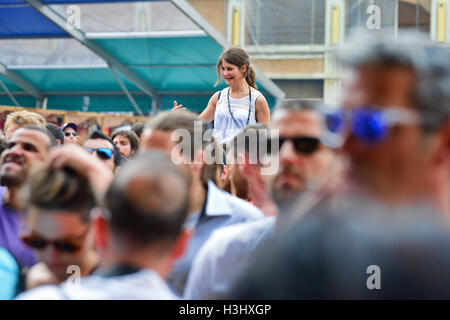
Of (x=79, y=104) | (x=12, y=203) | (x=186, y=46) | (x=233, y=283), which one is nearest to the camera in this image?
(x=233, y=283)

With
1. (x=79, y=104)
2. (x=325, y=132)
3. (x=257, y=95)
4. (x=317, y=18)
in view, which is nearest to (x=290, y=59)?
(x=317, y=18)

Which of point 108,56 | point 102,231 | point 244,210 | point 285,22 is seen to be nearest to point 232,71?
point 244,210

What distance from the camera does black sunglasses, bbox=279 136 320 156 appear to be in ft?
5.34

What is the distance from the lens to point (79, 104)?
9.75 meters

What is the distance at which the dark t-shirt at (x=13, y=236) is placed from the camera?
1.95 m

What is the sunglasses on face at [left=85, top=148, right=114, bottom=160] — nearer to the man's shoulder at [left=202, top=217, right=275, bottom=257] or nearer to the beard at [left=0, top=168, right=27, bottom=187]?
the beard at [left=0, top=168, right=27, bottom=187]

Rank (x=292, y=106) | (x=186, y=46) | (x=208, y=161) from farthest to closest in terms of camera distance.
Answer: (x=186, y=46) → (x=208, y=161) → (x=292, y=106)

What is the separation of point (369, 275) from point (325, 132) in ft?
1.31

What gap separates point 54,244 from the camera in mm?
1533

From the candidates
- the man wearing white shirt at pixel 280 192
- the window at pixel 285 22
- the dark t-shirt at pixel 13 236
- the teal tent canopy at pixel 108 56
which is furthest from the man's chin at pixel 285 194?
the window at pixel 285 22

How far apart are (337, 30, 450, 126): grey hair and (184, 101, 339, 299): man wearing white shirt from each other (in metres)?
0.33

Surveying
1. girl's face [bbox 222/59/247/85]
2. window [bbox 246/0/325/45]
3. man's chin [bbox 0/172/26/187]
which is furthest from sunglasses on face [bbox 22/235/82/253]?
window [bbox 246/0/325/45]

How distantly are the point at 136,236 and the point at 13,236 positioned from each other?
1114 mm
